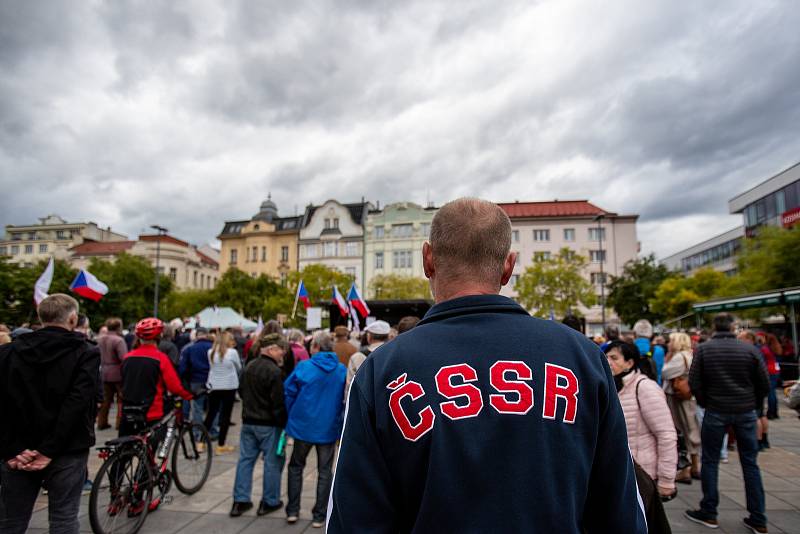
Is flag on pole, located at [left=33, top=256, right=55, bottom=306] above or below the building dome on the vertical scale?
below

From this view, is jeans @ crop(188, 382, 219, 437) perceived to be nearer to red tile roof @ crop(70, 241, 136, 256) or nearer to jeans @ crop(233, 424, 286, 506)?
jeans @ crop(233, 424, 286, 506)

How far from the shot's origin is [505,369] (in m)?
1.50

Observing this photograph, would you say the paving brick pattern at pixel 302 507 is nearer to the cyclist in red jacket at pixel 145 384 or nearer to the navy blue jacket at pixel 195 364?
the cyclist in red jacket at pixel 145 384

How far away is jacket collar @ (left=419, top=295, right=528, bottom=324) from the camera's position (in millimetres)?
1630

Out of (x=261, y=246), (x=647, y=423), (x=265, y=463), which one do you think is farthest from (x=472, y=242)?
(x=261, y=246)

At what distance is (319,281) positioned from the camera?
171 ft

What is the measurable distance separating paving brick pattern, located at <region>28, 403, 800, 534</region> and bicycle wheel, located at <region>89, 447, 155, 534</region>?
0.77 ft

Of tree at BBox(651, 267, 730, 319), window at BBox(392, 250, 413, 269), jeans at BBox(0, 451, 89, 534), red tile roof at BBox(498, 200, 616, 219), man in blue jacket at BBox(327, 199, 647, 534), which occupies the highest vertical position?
red tile roof at BBox(498, 200, 616, 219)

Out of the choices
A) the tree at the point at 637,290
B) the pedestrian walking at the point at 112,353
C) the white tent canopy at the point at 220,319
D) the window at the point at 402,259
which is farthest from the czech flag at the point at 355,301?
the window at the point at 402,259

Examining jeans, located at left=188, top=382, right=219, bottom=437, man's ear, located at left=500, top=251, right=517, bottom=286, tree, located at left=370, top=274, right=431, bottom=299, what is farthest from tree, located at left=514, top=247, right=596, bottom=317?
man's ear, located at left=500, top=251, right=517, bottom=286

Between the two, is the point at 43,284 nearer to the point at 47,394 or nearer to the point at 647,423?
the point at 47,394

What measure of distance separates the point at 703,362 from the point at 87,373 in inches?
236

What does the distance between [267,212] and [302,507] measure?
71.9 meters

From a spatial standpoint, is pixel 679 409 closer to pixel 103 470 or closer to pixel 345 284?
pixel 103 470
